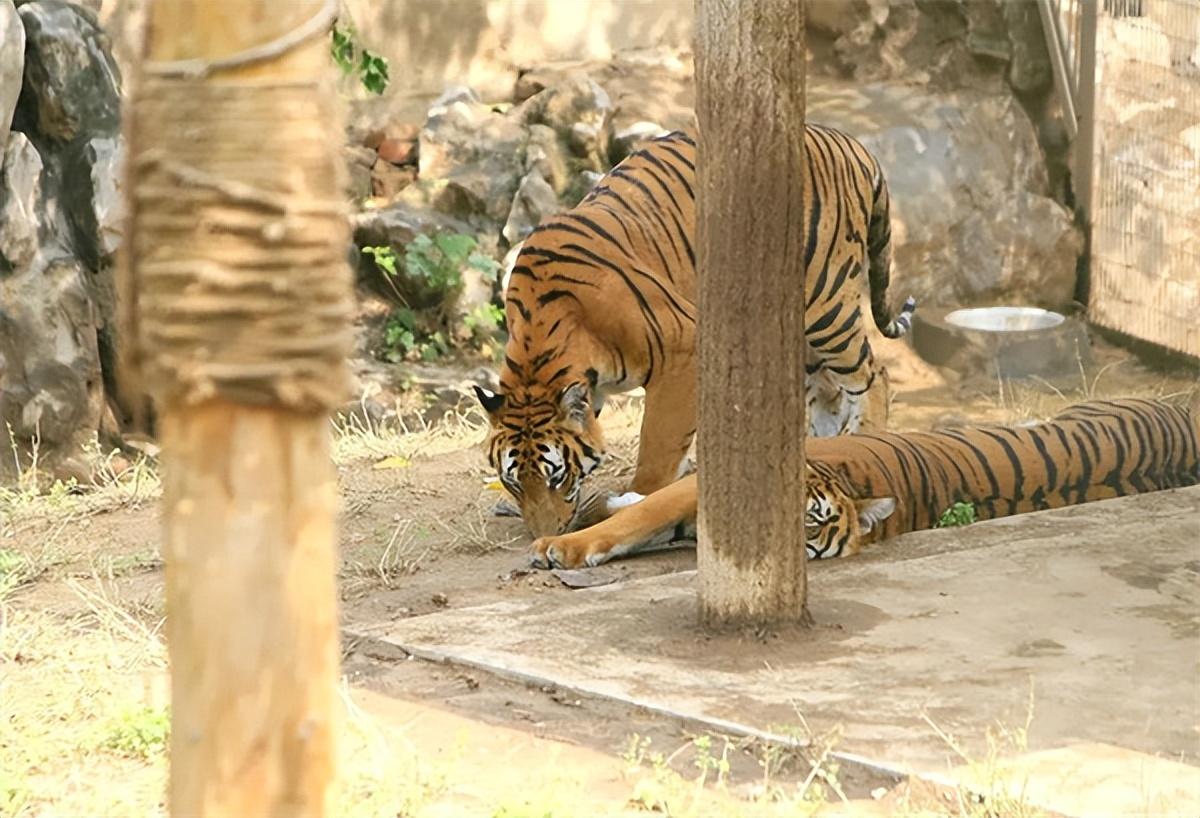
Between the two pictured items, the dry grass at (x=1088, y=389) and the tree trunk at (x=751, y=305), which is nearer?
the tree trunk at (x=751, y=305)

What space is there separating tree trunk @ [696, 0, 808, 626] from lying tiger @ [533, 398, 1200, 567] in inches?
31.9

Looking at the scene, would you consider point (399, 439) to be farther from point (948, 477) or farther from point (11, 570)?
point (948, 477)

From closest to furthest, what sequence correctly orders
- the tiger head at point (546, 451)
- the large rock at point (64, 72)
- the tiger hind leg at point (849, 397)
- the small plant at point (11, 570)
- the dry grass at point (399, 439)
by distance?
the small plant at point (11, 570) < the tiger head at point (546, 451) < the tiger hind leg at point (849, 397) < the dry grass at point (399, 439) < the large rock at point (64, 72)

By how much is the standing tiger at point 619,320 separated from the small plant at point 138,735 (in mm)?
2248

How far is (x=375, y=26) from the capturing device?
1088 centimetres

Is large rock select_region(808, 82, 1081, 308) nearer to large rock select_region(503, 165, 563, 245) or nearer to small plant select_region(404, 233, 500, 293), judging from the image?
large rock select_region(503, 165, 563, 245)

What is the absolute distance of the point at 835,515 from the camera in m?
5.68

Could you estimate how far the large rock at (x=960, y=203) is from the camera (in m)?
11.5

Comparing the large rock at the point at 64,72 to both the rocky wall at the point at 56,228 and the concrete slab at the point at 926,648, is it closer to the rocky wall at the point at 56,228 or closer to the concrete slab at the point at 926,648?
the rocky wall at the point at 56,228

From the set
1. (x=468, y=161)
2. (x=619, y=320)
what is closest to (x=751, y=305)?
(x=619, y=320)

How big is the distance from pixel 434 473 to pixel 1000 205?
5.59 meters

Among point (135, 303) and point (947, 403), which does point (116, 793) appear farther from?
point (947, 403)

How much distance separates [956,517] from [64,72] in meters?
5.19

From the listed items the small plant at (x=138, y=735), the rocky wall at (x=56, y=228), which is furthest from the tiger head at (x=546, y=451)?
the rocky wall at (x=56, y=228)
